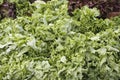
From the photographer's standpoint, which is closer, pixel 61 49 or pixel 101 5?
pixel 61 49

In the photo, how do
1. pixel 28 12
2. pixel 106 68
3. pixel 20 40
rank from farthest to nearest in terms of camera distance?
pixel 28 12, pixel 20 40, pixel 106 68

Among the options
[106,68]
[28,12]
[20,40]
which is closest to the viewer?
[106,68]

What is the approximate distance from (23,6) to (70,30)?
47.8 inches

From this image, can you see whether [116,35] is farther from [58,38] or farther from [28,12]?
[28,12]

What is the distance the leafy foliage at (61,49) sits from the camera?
10.0ft

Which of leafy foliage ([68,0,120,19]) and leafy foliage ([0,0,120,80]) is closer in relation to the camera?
leafy foliage ([0,0,120,80])

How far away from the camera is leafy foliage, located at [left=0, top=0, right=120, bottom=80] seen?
3062mm

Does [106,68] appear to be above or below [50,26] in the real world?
below

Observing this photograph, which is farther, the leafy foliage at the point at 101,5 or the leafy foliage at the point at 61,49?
the leafy foliage at the point at 101,5

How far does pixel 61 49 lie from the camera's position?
3164 millimetres

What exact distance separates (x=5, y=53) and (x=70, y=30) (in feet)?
2.27

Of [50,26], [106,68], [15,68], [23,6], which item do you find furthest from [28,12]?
[106,68]

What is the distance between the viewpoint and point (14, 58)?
3.26m

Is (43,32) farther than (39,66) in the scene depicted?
Yes
